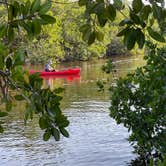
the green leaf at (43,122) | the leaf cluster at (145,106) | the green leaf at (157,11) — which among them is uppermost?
the green leaf at (157,11)

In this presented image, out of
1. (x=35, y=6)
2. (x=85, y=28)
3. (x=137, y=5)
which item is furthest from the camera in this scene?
(x=85, y=28)

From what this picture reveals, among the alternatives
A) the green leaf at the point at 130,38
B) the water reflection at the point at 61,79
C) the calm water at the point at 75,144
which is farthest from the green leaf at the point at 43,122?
the water reflection at the point at 61,79

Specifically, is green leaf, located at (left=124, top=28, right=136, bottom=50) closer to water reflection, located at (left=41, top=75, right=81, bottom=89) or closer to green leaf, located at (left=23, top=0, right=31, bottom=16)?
green leaf, located at (left=23, top=0, right=31, bottom=16)

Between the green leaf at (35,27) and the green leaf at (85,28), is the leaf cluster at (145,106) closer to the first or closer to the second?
the green leaf at (85,28)

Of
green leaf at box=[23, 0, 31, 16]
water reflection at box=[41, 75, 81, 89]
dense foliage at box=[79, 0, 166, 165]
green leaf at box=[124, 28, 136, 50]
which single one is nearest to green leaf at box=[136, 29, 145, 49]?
green leaf at box=[124, 28, 136, 50]

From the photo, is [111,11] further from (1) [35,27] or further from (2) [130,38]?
(1) [35,27]

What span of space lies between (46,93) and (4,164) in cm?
1096

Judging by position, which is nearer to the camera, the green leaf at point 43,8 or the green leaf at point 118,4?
the green leaf at point 43,8

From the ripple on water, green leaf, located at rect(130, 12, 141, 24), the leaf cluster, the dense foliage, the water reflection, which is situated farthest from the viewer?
the water reflection

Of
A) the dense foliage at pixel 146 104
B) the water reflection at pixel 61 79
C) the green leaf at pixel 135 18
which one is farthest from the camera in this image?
the water reflection at pixel 61 79

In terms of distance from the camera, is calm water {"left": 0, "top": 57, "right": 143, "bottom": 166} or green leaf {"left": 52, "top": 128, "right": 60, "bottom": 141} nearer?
green leaf {"left": 52, "top": 128, "right": 60, "bottom": 141}

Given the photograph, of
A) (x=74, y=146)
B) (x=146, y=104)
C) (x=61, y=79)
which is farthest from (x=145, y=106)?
(x=61, y=79)

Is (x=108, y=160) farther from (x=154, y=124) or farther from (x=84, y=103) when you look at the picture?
(x=84, y=103)

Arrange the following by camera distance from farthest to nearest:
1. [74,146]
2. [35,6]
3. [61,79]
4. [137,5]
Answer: [61,79], [74,146], [137,5], [35,6]
